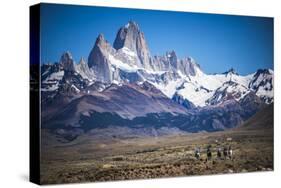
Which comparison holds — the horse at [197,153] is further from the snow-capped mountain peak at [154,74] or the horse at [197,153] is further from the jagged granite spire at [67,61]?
the jagged granite spire at [67,61]

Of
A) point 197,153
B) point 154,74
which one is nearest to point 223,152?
point 197,153

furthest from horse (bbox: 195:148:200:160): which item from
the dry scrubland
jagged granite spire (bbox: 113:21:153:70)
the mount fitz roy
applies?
jagged granite spire (bbox: 113:21:153:70)

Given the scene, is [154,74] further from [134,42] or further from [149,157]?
[149,157]

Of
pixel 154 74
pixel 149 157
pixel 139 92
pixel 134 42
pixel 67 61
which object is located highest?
pixel 134 42

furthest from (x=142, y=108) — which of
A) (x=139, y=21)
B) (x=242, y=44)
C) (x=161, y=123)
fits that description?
(x=242, y=44)

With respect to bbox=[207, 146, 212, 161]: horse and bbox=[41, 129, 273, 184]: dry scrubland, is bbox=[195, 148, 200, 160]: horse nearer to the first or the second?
bbox=[41, 129, 273, 184]: dry scrubland

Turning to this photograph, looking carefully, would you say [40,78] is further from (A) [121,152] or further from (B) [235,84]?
(B) [235,84]
